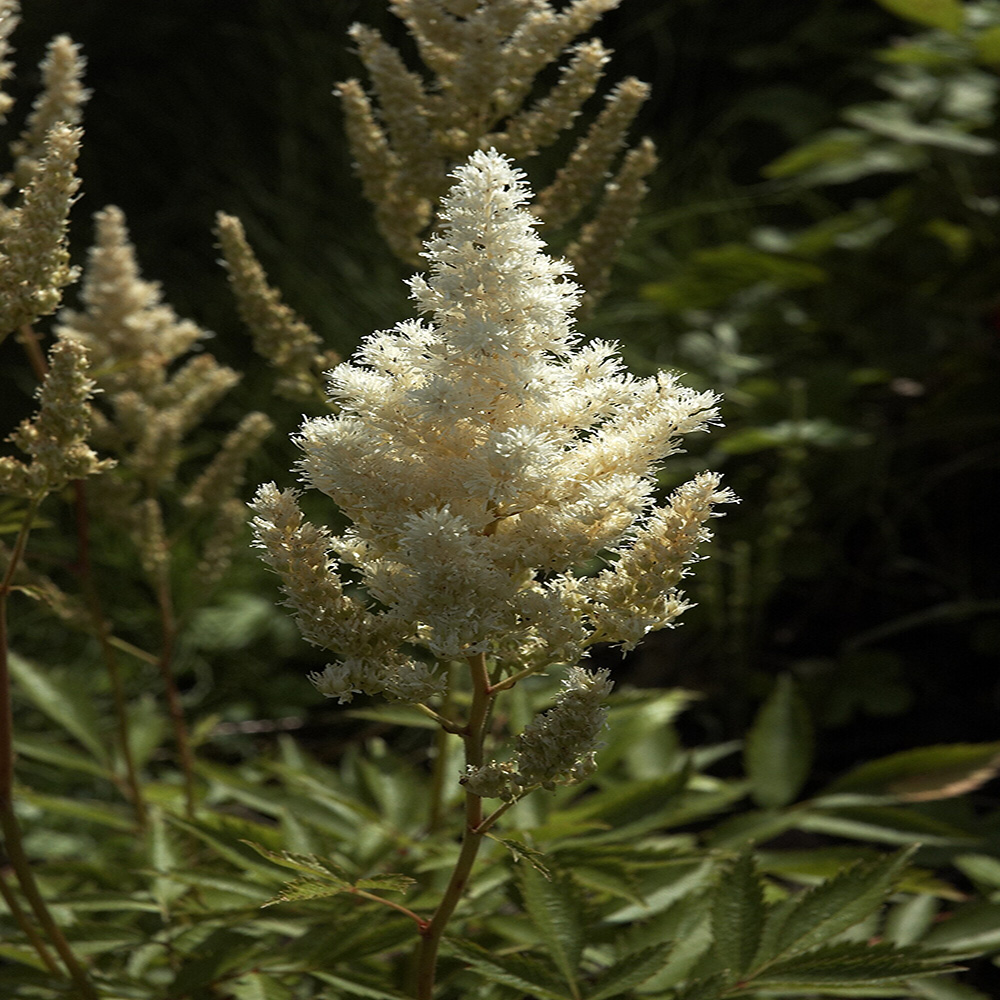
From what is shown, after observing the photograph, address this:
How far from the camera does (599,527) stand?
892 mm

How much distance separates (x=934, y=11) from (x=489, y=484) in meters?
2.50

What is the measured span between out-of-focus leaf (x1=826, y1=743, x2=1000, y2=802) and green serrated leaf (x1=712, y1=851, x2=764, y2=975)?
684 millimetres

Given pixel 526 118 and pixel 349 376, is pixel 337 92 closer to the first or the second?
pixel 526 118

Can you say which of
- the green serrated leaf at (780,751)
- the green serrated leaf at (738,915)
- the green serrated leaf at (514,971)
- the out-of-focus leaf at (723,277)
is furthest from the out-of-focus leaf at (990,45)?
the green serrated leaf at (514,971)

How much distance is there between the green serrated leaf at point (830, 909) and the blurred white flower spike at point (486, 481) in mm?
500

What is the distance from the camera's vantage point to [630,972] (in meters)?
1.12

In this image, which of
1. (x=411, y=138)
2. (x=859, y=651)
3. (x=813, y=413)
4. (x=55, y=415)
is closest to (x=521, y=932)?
(x=55, y=415)

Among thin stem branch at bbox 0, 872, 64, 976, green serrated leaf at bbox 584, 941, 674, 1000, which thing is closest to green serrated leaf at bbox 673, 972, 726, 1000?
green serrated leaf at bbox 584, 941, 674, 1000

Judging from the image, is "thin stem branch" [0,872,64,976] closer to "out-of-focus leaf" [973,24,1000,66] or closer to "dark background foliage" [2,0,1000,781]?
"dark background foliage" [2,0,1000,781]

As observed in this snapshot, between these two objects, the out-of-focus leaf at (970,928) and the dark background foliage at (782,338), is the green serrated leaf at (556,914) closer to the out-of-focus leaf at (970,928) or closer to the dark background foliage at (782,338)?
the out-of-focus leaf at (970,928)

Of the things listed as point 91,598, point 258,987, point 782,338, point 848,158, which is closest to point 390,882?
point 258,987

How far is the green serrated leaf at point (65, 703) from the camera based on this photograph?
75.2 inches

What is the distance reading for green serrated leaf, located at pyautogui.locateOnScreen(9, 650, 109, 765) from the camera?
6.26 ft

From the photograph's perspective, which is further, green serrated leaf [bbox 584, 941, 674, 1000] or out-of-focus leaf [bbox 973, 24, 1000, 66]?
out-of-focus leaf [bbox 973, 24, 1000, 66]
